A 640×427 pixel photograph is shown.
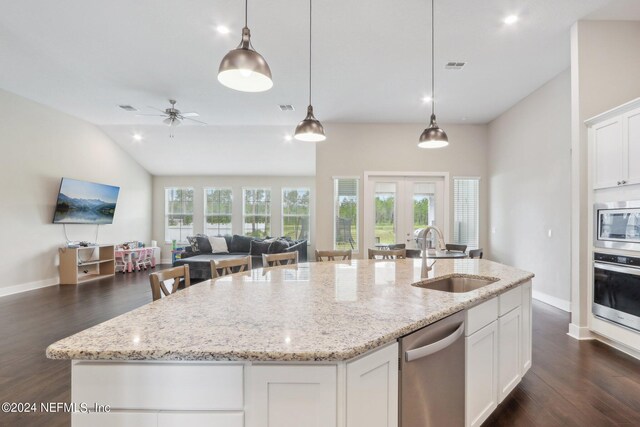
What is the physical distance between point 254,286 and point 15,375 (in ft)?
7.73

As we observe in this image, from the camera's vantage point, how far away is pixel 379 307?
138 cm

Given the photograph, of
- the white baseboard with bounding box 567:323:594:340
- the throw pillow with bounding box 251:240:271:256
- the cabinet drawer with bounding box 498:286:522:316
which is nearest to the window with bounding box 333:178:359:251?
the throw pillow with bounding box 251:240:271:256

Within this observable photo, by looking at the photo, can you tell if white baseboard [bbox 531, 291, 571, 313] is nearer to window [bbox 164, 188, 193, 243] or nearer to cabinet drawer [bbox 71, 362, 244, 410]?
cabinet drawer [bbox 71, 362, 244, 410]

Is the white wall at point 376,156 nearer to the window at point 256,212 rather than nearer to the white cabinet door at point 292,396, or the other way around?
the window at point 256,212

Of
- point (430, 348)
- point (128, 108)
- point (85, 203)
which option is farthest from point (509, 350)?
point (85, 203)

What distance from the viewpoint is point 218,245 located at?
793 cm

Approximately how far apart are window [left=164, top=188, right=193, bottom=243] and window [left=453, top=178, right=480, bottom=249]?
766cm

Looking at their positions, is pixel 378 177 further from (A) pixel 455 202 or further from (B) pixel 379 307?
(B) pixel 379 307

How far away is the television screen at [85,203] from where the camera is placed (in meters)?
5.88

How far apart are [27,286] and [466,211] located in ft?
27.7

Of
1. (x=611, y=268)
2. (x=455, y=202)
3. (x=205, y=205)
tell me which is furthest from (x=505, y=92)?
(x=205, y=205)

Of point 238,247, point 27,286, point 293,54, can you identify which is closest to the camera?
point 293,54

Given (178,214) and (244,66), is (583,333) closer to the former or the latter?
(244,66)

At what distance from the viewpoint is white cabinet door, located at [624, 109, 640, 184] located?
2588mm
